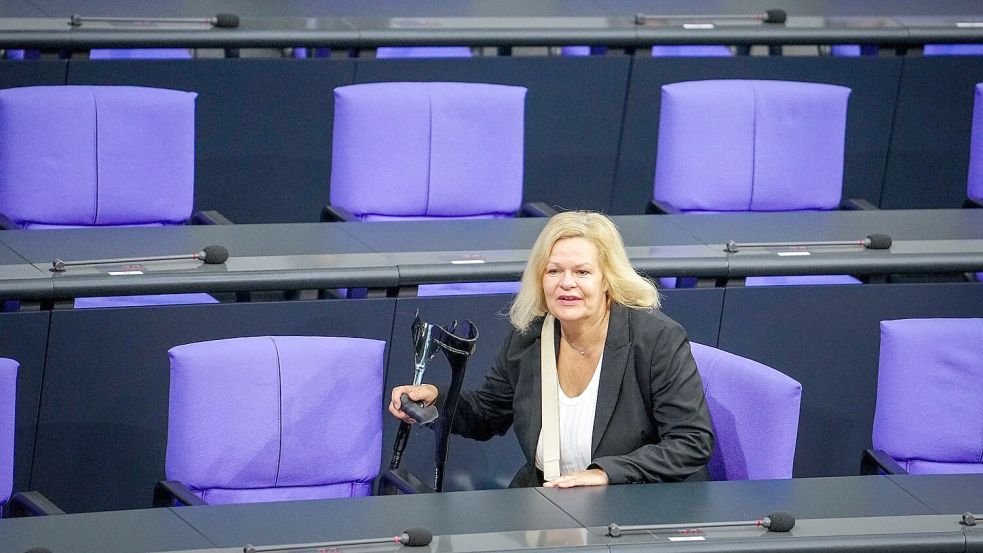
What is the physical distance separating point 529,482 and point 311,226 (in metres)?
1.09

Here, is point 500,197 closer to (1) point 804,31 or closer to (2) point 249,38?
(2) point 249,38

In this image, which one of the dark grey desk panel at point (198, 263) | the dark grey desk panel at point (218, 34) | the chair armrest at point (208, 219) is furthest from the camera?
the dark grey desk panel at point (218, 34)

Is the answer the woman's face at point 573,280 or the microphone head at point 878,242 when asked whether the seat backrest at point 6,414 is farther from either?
the microphone head at point 878,242

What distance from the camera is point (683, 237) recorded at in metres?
3.76

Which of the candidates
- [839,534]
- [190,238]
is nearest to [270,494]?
[190,238]

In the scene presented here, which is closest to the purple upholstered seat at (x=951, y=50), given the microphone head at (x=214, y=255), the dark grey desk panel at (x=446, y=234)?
the dark grey desk panel at (x=446, y=234)

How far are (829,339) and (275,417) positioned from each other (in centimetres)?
141

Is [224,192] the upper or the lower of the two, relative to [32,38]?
lower

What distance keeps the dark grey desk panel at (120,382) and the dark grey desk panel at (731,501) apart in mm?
909

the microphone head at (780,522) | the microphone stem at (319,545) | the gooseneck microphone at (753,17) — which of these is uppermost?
the gooseneck microphone at (753,17)

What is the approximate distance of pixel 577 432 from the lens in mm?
2910

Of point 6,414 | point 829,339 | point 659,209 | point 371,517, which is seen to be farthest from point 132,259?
point 829,339

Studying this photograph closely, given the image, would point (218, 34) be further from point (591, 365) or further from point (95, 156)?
point (591, 365)

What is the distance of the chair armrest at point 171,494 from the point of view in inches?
110
